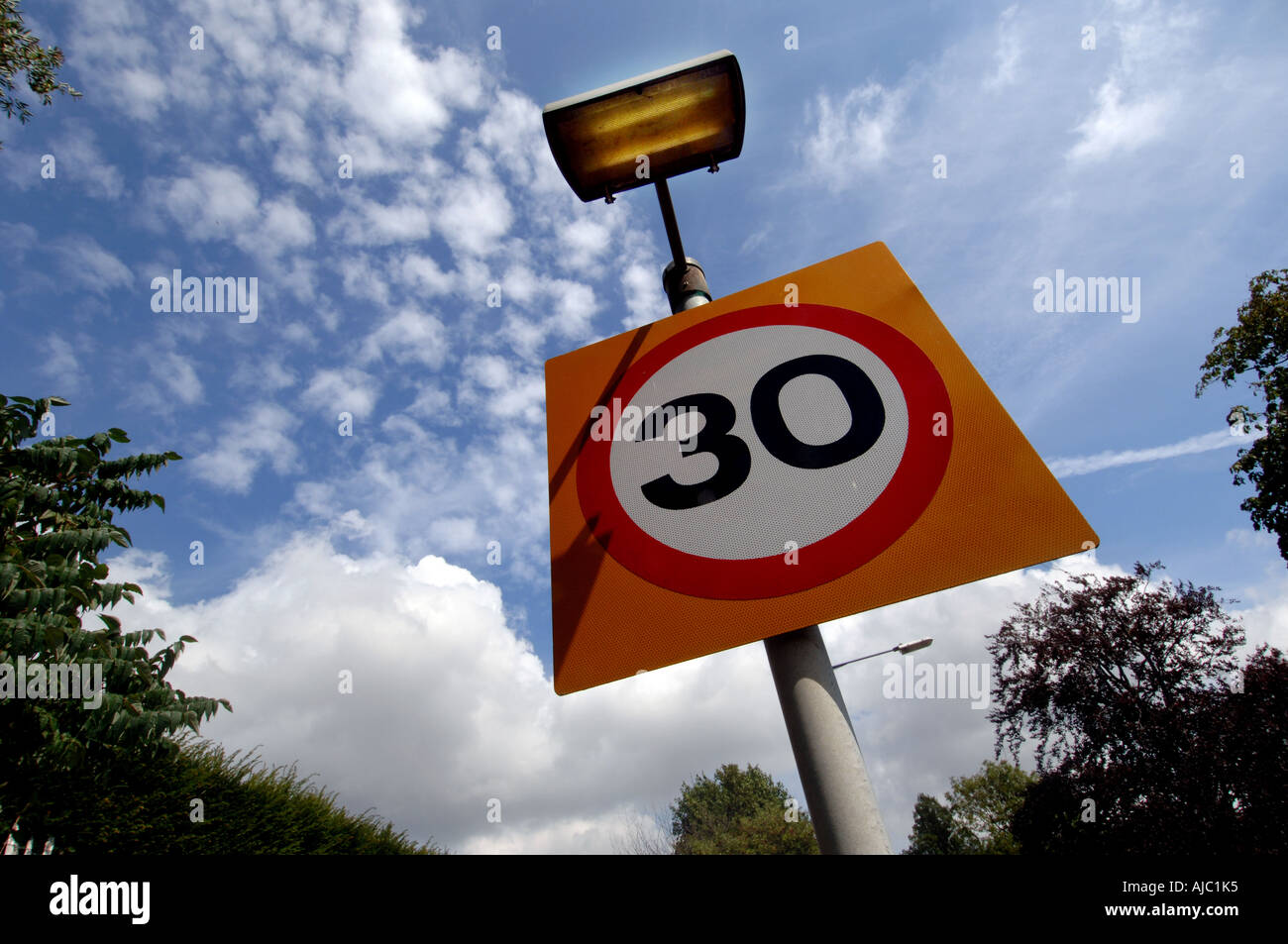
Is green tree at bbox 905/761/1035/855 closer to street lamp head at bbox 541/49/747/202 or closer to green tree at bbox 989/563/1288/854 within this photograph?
green tree at bbox 989/563/1288/854

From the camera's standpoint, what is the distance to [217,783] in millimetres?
7160

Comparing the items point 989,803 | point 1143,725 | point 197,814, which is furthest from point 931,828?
point 197,814

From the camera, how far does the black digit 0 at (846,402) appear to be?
155 cm

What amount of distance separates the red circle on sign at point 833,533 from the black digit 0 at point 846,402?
0.08 m

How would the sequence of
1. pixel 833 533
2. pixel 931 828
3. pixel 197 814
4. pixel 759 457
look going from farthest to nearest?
pixel 931 828 → pixel 197 814 → pixel 759 457 → pixel 833 533

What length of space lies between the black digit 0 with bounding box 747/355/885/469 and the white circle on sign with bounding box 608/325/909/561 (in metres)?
0.01

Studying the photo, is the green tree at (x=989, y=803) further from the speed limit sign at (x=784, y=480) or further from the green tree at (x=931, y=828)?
the speed limit sign at (x=784, y=480)

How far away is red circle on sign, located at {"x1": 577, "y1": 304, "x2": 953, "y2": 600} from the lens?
4.71 feet

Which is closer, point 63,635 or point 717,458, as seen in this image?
point 717,458

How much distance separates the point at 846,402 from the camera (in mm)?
1612

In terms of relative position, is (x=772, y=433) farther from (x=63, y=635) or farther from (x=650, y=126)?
(x=63, y=635)

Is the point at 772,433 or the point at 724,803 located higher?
the point at 772,433

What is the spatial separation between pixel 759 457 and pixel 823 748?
2.22ft
